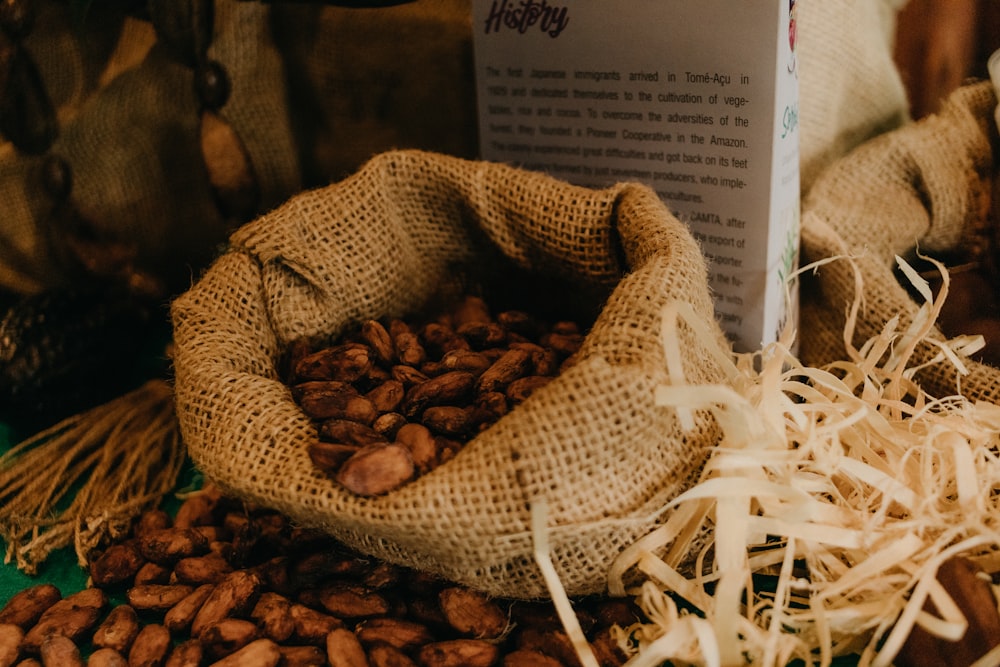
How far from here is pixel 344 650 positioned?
0.72 metres

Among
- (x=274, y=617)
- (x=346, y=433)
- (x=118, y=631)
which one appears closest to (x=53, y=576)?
(x=118, y=631)

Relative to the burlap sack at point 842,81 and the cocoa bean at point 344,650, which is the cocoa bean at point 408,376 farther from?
the burlap sack at point 842,81

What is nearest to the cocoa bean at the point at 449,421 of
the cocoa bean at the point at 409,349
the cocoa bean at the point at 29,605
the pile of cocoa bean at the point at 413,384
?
the pile of cocoa bean at the point at 413,384

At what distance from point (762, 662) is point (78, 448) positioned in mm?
805

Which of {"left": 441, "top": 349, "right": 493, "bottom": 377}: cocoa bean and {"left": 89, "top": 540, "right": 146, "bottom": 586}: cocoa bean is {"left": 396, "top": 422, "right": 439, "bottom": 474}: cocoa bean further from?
{"left": 89, "top": 540, "right": 146, "bottom": 586}: cocoa bean

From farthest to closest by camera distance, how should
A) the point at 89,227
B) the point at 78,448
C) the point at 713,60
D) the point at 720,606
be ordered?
the point at 89,227
the point at 78,448
the point at 713,60
the point at 720,606

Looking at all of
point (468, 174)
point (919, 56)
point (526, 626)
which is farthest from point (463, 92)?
point (526, 626)

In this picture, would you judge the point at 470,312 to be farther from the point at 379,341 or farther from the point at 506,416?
the point at 506,416

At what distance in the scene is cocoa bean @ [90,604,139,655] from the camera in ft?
2.49

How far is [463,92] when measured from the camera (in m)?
1.27

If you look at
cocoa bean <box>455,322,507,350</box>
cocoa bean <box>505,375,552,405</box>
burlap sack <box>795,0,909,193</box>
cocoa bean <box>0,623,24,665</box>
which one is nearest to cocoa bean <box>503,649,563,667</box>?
cocoa bean <box>505,375,552,405</box>

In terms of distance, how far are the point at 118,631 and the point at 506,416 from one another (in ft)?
1.37

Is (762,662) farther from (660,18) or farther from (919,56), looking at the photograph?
(919,56)

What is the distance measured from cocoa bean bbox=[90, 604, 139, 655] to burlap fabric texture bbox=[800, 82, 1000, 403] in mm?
811
